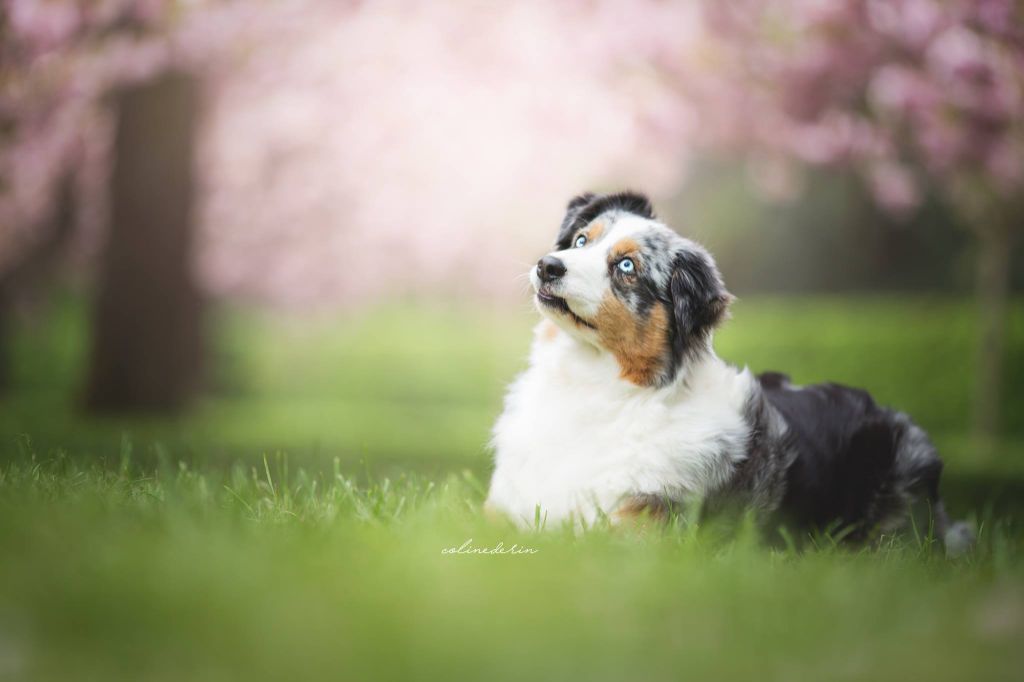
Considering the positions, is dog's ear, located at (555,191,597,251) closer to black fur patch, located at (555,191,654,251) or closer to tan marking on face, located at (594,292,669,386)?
black fur patch, located at (555,191,654,251)

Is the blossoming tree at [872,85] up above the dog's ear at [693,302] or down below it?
above

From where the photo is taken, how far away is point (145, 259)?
384 inches

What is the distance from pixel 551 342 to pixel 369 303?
1713 cm

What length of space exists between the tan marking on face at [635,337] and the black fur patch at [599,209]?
2.06 ft

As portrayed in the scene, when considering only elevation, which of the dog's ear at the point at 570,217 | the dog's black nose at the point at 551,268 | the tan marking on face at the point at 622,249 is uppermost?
the dog's ear at the point at 570,217

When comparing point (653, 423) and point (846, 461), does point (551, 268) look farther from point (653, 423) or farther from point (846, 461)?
point (846, 461)

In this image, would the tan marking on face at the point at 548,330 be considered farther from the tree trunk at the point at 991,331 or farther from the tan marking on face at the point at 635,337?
the tree trunk at the point at 991,331

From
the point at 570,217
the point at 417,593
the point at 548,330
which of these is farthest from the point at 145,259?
the point at 417,593

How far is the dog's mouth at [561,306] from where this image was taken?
3.72 meters

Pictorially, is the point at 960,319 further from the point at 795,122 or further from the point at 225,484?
the point at 225,484

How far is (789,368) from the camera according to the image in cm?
1681

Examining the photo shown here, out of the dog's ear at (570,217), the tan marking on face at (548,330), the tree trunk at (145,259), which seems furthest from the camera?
the tree trunk at (145,259)

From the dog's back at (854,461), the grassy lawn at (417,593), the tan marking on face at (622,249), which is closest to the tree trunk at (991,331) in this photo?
the grassy lawn at (417,593)

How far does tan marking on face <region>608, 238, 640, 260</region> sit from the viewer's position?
12.4 feet
